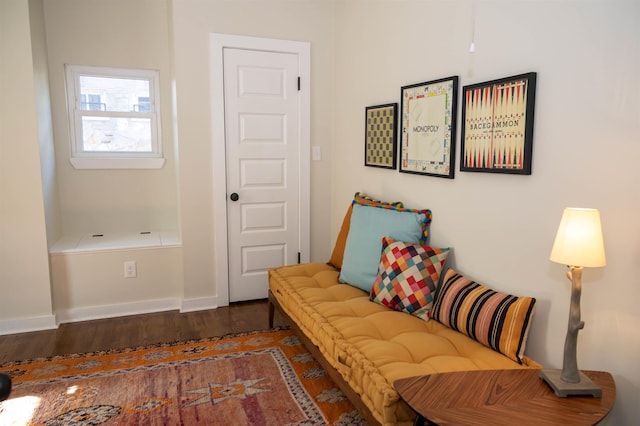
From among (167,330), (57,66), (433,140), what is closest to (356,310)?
(433,140)

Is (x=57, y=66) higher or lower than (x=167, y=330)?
higher

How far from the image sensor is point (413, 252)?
250 centimetres

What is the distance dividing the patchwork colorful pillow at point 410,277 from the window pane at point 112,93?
2.64 metres

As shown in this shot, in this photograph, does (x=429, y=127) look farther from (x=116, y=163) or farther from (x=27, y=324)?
(x=27, y=324)

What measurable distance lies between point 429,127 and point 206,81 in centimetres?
178

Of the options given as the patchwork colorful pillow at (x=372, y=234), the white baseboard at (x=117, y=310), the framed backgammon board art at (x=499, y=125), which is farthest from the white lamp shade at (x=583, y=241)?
the white baseboard at (x=117, y=310)

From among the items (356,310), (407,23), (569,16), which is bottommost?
(356,310)

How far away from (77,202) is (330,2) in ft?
8.78

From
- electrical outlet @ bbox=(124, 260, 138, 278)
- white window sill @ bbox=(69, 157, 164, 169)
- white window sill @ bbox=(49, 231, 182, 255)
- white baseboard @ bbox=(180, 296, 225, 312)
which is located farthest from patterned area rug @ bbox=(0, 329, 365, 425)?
white window sill @ bbox=(69, 157, 164, 169)

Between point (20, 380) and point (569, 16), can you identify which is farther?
point (20, 380)

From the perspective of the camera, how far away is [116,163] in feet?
12.7

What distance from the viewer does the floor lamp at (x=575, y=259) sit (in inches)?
58.5

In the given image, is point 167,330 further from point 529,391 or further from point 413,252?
point 529,391

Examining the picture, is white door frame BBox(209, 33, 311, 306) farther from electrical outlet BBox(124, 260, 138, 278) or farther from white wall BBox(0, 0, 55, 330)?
white wall BBox(0, 0, 55, 330)
